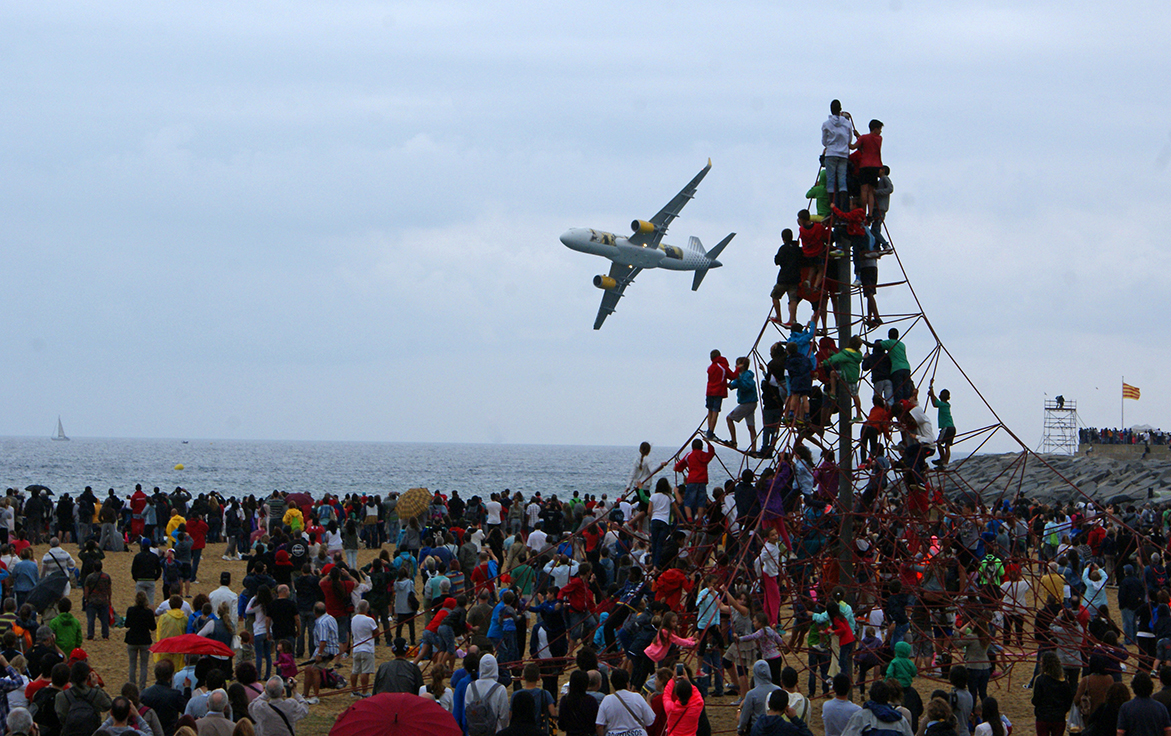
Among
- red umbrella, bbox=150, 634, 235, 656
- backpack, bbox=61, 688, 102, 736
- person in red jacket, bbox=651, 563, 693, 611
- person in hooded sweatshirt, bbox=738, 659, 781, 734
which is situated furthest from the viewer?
person in red jacket, bbox=651, 563, 693, 611

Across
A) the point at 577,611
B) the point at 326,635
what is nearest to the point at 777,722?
the point at 577,611

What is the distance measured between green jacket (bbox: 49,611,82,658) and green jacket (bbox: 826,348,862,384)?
9.12m

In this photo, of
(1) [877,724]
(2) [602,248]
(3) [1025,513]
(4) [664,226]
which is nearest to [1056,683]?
(1) [877,724]

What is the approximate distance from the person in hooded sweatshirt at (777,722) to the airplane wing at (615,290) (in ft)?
133

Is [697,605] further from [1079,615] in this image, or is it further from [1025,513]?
[1025,513]

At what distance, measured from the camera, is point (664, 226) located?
47344 millimetres

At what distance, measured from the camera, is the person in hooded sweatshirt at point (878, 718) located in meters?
7.79

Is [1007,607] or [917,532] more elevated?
[917,532]

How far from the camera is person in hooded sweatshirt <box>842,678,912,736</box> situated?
7.79 m

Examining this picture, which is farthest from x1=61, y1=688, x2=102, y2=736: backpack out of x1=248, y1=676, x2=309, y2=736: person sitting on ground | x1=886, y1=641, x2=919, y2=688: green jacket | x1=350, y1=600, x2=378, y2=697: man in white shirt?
x1=886, y1=641, x2=919, y2=688: green jacket

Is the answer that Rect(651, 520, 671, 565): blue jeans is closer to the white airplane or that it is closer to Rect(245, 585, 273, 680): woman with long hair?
Rect(245, 585, 273, 680): woman with long hair

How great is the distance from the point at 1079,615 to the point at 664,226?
36.4m

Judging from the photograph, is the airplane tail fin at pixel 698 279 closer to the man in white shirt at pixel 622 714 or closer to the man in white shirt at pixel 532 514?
the man in white shirt at pixel 532 514

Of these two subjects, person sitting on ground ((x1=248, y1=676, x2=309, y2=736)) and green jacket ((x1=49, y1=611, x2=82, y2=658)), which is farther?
green jacket ((x1=49, y1=611, x2=82, y2=658))
